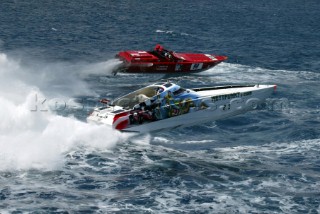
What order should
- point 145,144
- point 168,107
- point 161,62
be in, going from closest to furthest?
point 145,144 → point 168,107 → point 161,62

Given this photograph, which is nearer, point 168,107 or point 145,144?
point 145,144

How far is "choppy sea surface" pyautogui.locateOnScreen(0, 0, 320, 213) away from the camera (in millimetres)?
23438

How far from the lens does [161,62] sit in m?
45.4

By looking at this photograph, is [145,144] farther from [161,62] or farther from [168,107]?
[161,62]

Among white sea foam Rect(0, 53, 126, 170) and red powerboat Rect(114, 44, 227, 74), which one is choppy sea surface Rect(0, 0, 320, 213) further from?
red powerboat Rect(114, 44, 227, 74)

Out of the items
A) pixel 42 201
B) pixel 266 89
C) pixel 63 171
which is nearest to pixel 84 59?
pixel 266 89

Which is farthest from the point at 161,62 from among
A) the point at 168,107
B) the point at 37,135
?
the point at 37,135

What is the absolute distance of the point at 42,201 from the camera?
74.5 feet

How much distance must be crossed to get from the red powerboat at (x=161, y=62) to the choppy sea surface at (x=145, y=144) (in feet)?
3.32

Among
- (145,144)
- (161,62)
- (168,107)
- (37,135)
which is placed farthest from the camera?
(161,62)

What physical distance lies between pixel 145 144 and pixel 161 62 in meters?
16.3

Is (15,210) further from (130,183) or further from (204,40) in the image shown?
(204,40)

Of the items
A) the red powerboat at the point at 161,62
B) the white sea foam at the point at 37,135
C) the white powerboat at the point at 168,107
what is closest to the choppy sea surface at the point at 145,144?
the white sea foam at the point at 37,135

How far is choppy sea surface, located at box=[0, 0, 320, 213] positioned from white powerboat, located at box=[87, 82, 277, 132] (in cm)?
55
